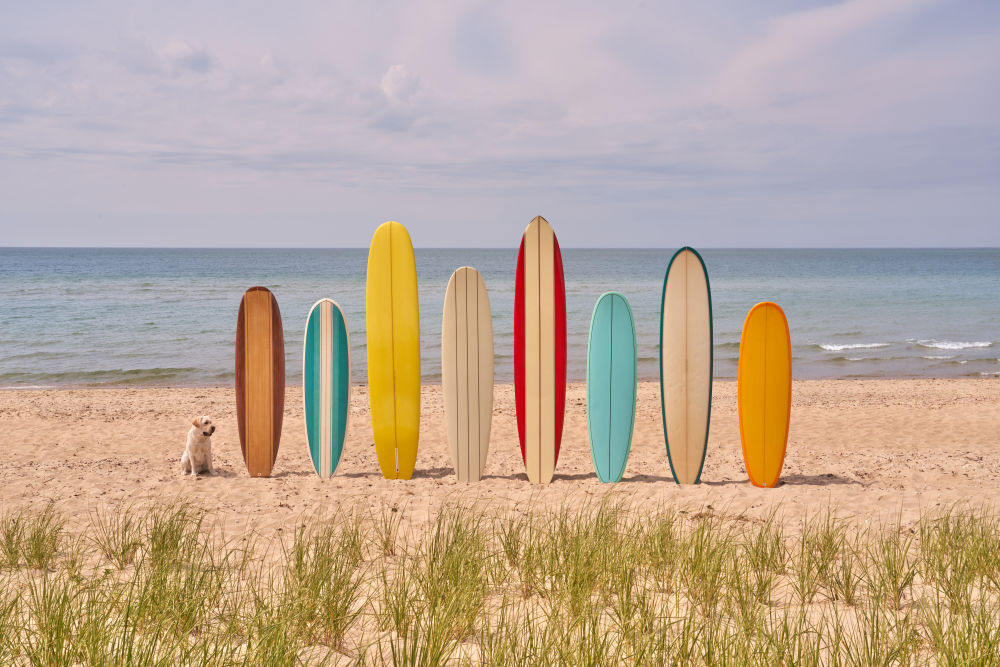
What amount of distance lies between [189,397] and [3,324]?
Result: 12831 millimetres

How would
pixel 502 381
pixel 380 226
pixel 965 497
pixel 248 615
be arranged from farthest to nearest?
pixel 502 381, pixel 380 226, pixel 965 497, pixel 248 615

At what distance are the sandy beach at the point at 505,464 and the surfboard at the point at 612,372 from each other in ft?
1.47

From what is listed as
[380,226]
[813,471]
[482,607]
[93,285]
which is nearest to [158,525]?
[482,607]

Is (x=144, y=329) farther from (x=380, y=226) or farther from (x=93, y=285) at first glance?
(x=93, y=285)

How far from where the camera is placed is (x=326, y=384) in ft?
16.4

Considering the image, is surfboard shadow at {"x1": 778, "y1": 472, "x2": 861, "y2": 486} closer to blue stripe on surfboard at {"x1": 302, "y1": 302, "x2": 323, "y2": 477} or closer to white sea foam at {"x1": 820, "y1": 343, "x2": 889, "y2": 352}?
blue stripe on surfboard at {"x1": 302, "y1": 302, "x2": 323, "y2": 477}

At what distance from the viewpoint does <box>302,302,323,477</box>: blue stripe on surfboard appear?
4980 millimetres

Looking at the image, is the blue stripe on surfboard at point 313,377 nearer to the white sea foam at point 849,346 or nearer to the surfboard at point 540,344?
the surfboard at point 540,344

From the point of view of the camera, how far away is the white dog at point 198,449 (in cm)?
499

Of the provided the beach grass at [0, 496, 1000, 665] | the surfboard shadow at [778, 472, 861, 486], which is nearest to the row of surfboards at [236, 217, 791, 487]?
the surfboard shadow at [778, 472, 861, 486]

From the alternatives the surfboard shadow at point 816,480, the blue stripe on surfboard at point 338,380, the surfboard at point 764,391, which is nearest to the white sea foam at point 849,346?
the surfboard shadow at point 816,480

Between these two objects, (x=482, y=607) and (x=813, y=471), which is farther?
(x=813, y=471)

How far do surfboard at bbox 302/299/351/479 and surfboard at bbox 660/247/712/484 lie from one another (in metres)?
2.40

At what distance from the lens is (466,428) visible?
16.2 feet
